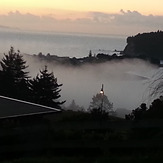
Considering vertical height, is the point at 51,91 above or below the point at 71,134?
below

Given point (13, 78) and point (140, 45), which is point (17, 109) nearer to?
point (13, 78)

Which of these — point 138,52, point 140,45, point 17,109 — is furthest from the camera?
point 138,52

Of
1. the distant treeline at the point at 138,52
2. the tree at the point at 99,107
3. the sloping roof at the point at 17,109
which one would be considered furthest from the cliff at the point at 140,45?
the sloping roof at the point at 17,109

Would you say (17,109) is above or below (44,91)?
above

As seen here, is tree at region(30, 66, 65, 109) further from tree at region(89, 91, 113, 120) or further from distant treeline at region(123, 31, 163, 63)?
distant treeline at region(123, 31, 163, 63)

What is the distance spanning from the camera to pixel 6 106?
1012 cm

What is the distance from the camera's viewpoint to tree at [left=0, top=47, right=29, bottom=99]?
38.9m

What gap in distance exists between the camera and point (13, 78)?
148 ft

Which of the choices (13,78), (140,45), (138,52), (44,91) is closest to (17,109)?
(44,91)

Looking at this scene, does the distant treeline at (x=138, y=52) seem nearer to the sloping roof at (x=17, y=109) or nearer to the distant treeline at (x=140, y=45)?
the distant treeline at (x=140, y=45)

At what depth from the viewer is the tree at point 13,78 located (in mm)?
38938

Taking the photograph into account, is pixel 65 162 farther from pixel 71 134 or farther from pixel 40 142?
pixel 71 134

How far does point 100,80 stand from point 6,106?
118298 millimetres

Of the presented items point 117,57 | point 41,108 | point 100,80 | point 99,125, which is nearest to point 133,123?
point 99,125
